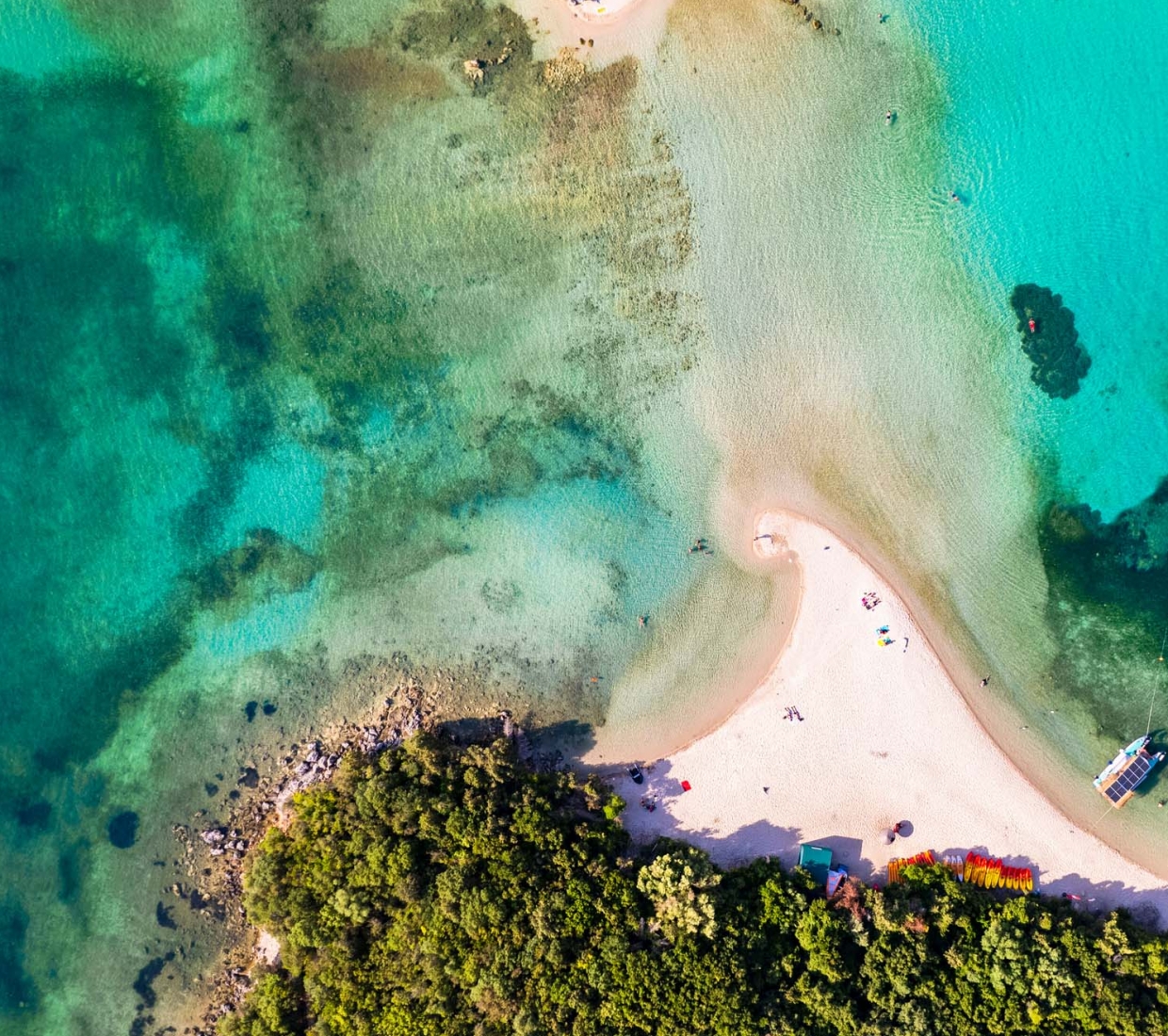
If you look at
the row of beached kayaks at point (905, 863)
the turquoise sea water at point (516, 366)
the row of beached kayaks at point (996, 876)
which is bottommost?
the row of beached kayaks at point (996, 876)

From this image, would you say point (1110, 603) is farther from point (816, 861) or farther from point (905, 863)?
point (816, 861)

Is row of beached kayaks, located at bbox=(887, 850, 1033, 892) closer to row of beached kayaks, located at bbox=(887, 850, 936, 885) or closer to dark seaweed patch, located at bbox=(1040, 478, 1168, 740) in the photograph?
row of beached kayaks, located at bbox=(887, 850, 936, 885)

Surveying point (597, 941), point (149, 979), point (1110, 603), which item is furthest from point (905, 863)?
point (149, 979)

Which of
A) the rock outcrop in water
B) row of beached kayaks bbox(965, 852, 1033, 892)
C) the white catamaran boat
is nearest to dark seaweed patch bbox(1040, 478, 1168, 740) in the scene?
the white catamaran boat

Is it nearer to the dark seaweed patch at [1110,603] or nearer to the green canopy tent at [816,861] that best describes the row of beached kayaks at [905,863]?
the green canopy tent at [816,861]

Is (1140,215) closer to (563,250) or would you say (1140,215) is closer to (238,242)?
(563,250)

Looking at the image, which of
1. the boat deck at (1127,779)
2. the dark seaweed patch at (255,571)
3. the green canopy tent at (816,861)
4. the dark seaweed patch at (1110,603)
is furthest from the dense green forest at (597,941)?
the dark seaweed patch at (1110,603)
